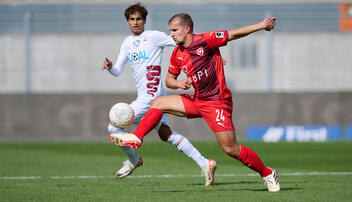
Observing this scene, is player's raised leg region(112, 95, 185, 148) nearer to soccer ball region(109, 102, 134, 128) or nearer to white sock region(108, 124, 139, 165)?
soccer ball region(109, 102, 134, 128)

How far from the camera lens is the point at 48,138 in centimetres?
1958

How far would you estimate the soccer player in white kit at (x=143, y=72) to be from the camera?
336 inches

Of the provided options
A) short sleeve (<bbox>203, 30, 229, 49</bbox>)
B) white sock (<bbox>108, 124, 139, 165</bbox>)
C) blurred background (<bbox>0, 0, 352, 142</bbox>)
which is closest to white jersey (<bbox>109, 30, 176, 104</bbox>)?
white sock (<bbox>108, 124, 139, 165</bbox>)

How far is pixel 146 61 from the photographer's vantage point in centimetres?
875

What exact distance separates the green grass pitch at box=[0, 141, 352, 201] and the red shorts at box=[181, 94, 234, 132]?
76cm

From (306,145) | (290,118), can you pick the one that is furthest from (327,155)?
(290,118)

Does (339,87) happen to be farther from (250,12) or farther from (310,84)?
(250,12)

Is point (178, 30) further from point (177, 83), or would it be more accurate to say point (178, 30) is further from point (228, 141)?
point (228, 141)

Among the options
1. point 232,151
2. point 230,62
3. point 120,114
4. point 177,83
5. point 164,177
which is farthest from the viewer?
point 230,62

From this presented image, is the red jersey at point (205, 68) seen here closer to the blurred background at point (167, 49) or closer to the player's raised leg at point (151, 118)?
the player's raised leg at point (151, 118)

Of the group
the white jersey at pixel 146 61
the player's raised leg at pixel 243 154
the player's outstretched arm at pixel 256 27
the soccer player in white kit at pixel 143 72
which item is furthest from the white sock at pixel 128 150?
the player's outstretched arm at pixel 256 27

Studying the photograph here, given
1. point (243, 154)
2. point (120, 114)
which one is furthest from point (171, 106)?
point (243, 154)

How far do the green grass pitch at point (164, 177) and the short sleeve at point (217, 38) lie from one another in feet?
5.40

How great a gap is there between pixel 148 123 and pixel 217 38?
1200mm
